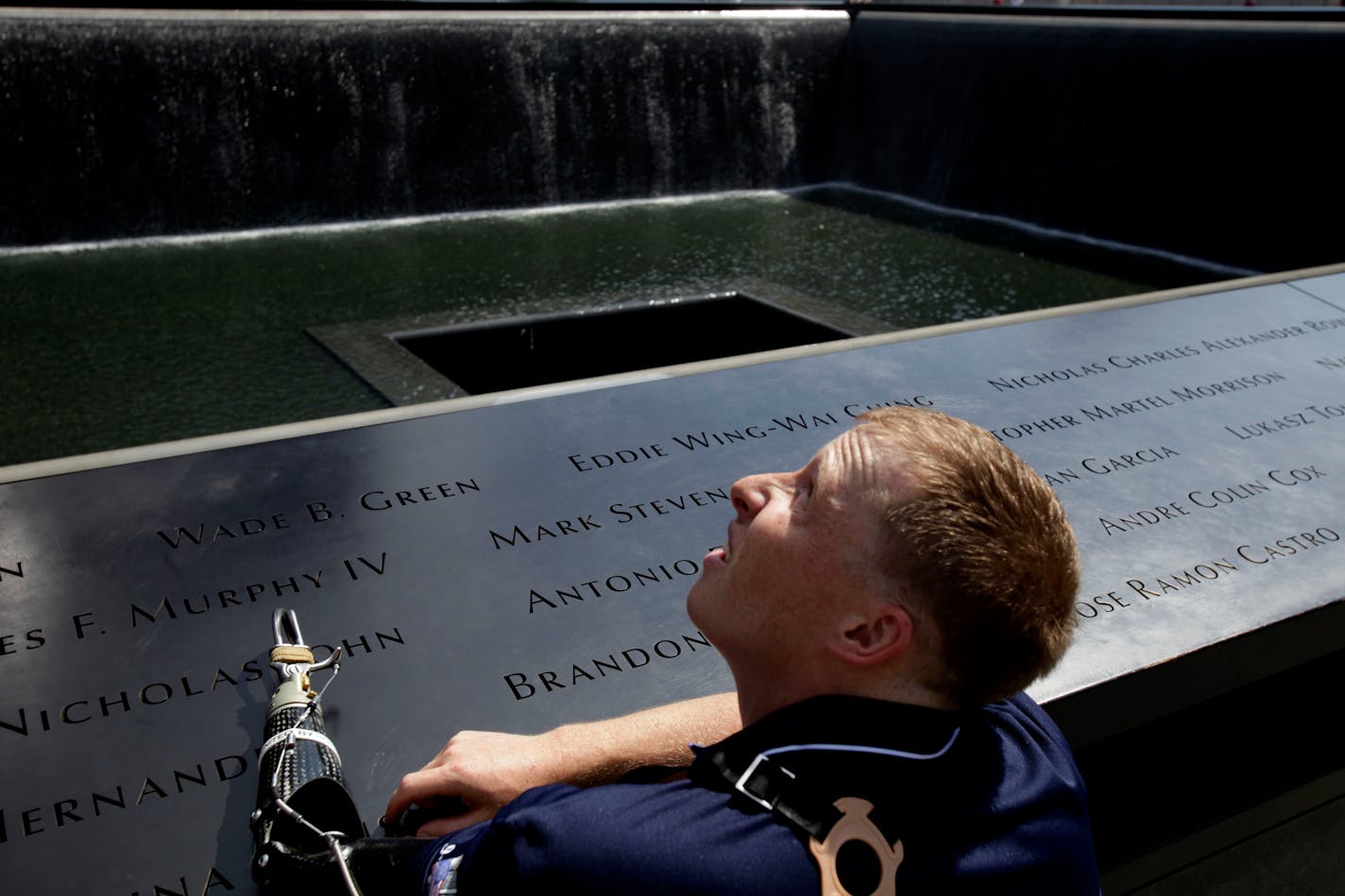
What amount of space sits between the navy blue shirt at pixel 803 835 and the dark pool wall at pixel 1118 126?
663 centimetres

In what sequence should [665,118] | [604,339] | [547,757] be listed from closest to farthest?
[547,757], [604,339], [665,118]

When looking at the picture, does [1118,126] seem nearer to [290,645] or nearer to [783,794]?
[290,645]

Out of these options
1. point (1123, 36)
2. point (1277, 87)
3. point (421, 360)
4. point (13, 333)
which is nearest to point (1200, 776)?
point (421, 360)

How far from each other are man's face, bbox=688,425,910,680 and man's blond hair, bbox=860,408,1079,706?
0.03 m

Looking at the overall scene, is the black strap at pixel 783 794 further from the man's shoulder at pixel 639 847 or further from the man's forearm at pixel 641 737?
the man's forearm at pixel 641 737

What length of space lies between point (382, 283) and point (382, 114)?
214 centimetres

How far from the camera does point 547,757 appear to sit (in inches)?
60.9

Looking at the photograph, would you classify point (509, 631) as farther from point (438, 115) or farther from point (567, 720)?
point (438, 115)

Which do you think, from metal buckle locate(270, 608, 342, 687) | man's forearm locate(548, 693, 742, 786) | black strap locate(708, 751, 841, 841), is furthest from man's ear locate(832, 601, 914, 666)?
metal buckle locate(270, 608, 342, 687)

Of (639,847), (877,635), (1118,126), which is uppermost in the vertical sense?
(877,635)

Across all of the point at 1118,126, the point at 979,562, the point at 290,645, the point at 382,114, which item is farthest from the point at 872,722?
the point at 1118,126

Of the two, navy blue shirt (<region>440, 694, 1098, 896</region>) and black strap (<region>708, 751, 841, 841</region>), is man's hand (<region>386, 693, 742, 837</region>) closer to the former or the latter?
navy blue shirt (<region>440, 694, 1098, 896</region>)

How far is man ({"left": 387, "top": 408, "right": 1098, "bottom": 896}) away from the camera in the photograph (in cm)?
Result: 112

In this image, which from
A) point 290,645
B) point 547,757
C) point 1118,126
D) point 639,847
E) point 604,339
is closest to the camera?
point 639,847
